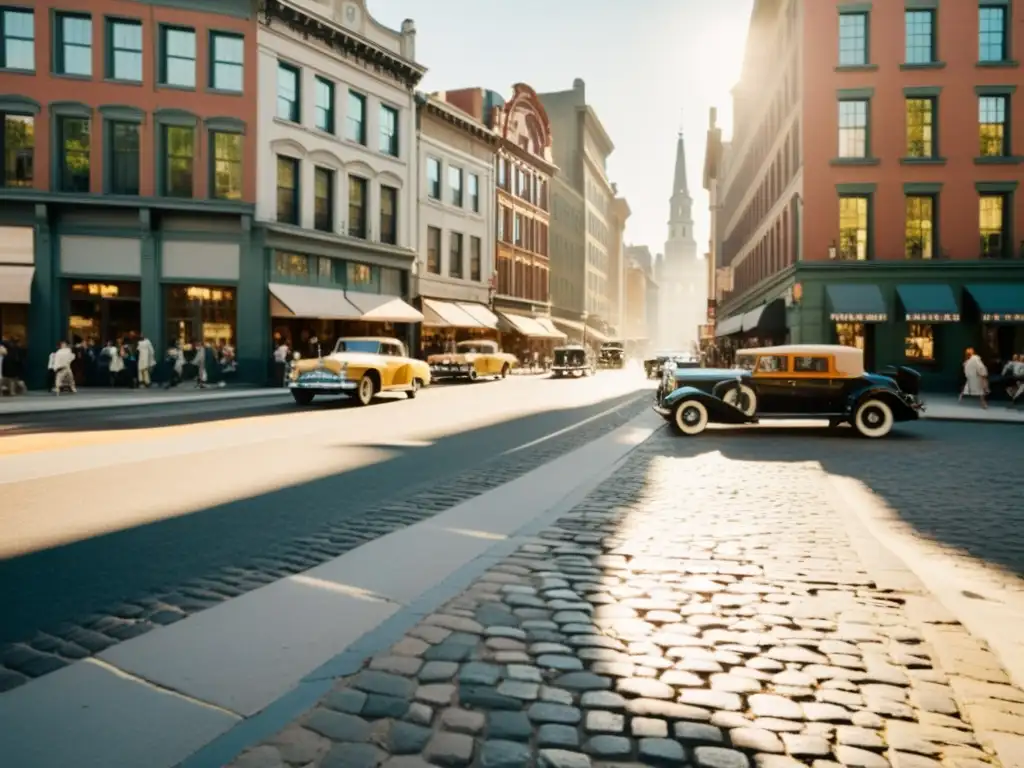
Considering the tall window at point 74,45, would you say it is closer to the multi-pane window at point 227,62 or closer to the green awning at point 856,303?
the multi-pane window at point 227,62

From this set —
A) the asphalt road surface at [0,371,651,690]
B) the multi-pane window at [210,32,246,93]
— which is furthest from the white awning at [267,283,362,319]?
the asphalt road surface at [0,371,651,690]

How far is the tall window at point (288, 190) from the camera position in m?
32.0

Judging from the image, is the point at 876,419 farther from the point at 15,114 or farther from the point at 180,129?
the point at 15,114

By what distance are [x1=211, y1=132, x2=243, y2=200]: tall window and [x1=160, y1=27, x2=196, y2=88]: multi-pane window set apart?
211cm

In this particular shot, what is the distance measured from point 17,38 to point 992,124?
35.1 meters

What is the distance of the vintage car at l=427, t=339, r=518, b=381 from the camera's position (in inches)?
1437

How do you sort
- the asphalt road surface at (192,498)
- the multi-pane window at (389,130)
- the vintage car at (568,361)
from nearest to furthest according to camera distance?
the asphalt road surface at (192,498), the multi-pane window at (389,130), the vintage car at (568,361)

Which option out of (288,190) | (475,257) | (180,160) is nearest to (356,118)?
(288,190)

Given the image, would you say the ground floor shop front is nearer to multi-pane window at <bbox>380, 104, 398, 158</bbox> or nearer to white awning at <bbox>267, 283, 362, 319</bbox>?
white awning at <bbox>267, 283, 362, 319</bbox>

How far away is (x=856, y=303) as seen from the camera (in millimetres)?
29750

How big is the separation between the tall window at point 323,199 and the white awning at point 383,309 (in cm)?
319

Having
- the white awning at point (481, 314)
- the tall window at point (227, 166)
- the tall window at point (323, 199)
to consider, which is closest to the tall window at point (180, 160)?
the tall window at point (227, 166)

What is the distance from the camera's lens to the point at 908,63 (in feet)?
99.4

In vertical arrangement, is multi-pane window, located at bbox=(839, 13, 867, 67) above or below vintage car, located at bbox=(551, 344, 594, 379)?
above
